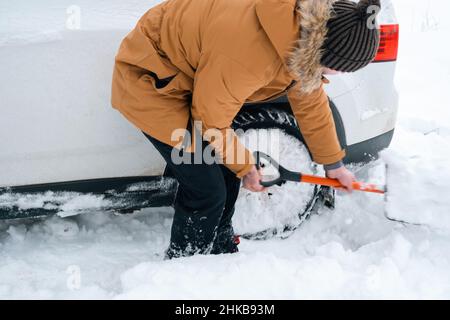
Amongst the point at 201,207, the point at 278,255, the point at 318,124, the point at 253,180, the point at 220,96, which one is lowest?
the point at 278,255

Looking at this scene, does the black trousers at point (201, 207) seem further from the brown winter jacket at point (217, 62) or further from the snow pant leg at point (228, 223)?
the brown winter jacket at point (217, 62)

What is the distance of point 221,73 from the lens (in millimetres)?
1532

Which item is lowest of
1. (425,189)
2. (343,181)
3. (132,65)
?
(425,189)

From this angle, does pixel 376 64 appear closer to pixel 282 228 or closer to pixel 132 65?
→ pixel 282 228

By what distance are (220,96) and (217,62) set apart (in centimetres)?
12

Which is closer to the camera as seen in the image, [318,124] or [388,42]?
[318,124]

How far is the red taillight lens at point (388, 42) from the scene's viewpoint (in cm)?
220

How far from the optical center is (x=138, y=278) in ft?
6.46

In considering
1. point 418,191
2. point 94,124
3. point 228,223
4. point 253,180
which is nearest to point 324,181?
point 253,180

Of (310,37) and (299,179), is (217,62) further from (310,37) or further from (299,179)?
(299,179)

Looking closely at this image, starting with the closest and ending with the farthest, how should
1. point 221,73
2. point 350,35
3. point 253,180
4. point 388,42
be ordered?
point 350,35, point 221,73, point 253,180, point 388,42

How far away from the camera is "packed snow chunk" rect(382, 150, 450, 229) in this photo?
7.49 feet
